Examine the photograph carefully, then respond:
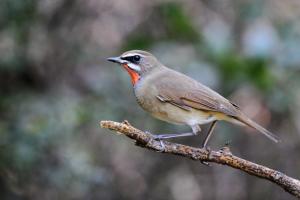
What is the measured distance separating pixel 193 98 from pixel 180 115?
213mm

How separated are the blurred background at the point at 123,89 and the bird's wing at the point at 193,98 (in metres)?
0.95

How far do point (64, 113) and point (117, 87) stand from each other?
0.78 m

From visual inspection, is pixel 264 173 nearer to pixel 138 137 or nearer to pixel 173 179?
pixel 138 137

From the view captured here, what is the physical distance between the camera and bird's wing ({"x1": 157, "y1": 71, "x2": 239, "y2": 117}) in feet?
15.7

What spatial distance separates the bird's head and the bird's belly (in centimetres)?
51

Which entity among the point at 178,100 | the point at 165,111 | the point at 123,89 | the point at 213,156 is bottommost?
the point at 213,156

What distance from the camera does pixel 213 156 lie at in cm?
387

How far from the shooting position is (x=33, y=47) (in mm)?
6707

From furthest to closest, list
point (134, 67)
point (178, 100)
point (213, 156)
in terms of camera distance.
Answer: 1. point (134, 67)
2. point (178, 100)
3. point (213, 156)

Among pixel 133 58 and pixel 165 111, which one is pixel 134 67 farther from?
pixel 165 111

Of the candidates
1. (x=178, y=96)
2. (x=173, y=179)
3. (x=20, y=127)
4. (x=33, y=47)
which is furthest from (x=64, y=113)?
(x=173, y=179)

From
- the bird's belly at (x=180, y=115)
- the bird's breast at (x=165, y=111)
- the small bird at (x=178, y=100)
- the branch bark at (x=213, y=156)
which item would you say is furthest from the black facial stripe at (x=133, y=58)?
the branch bark at (x=213, y=156)

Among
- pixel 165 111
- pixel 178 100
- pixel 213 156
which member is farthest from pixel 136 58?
pixel 213 156

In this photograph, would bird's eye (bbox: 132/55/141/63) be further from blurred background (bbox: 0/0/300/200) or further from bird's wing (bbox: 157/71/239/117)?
blurred background (bbox: 0/0/300/200)
